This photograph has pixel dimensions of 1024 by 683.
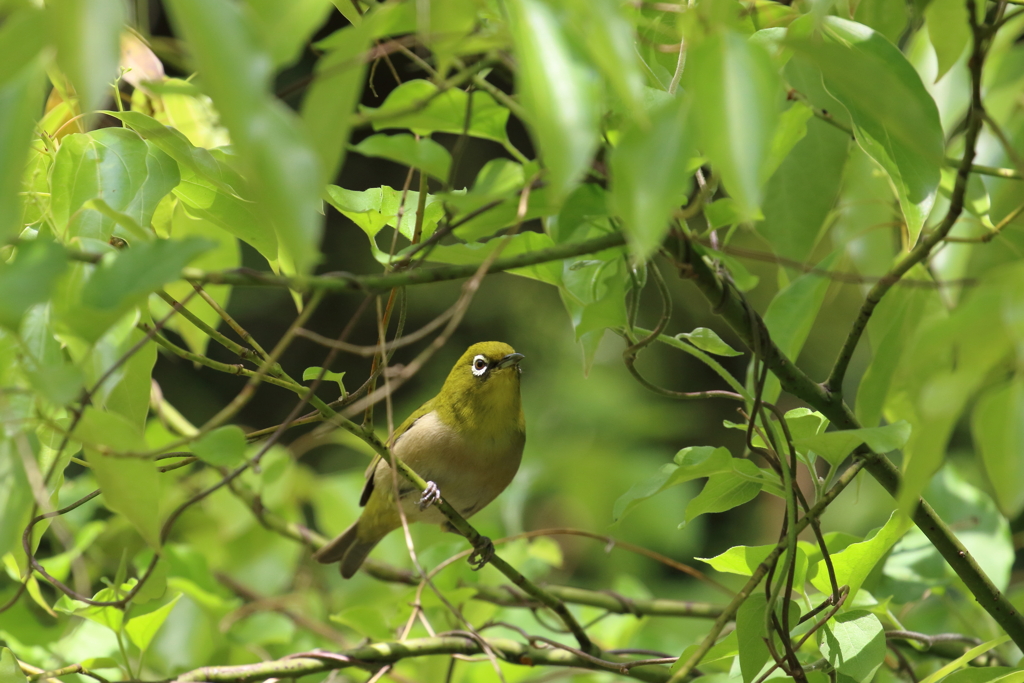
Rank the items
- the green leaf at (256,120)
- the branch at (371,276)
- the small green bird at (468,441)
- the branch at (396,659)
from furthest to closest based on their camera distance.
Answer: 1. the small green bird at (468,441)
2. the branch at (396,659)
3. the branch at (371,276)
4. the green leaf at (256,120)

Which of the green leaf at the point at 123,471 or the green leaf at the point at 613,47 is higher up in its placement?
the green leaf at the point at 613,47

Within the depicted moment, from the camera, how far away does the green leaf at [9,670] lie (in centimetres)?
150

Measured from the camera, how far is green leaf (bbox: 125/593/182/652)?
1911 millimetres

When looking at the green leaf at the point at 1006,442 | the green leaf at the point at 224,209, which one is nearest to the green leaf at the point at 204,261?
the green leaf at the point at 224,209

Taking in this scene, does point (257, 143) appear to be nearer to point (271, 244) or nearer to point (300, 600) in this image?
point (271, 244)

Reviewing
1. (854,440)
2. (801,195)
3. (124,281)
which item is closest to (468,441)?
(801,195)

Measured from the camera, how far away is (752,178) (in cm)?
78

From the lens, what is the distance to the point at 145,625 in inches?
76.3

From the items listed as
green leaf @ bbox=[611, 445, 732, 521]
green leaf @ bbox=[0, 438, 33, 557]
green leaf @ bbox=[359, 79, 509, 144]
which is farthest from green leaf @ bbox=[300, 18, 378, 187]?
green leaf @ bbox=[611, 445, 732, 521]

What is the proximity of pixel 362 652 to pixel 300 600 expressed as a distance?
4.05 feet

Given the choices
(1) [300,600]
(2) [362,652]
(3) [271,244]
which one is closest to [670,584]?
(1) [300,600]

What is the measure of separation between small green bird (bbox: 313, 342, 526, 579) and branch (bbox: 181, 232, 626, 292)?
7.00 feet

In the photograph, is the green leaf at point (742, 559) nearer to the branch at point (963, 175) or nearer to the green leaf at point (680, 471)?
the green leaf at point (680, 471)

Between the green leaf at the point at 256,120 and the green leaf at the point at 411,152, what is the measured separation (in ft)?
0.91
